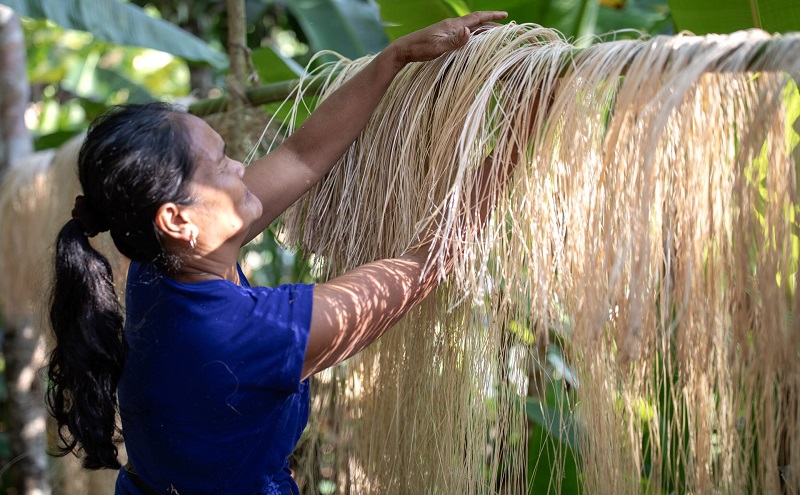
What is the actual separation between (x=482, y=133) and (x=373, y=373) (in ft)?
1.60

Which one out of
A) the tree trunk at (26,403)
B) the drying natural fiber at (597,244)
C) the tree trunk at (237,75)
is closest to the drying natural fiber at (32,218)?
the tree trunk at (26,403)

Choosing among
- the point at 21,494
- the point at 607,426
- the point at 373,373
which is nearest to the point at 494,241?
the point at 607,426

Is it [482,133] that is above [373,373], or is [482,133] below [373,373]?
above

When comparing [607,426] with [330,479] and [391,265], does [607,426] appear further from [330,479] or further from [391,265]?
[330,479]

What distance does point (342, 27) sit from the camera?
8.90 ft

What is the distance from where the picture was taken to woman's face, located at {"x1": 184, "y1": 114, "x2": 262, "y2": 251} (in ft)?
3.25

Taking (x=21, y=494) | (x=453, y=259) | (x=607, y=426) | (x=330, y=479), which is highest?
(x=453, y=259)

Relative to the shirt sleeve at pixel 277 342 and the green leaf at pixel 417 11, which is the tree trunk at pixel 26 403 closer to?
the green leaf at pixel 417 11

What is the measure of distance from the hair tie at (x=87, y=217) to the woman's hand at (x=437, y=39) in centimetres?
46

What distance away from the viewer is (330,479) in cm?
158

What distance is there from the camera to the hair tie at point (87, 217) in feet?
3.38

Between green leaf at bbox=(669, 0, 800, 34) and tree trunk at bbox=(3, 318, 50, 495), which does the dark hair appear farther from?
tree trunk at bbox=(3, 318, 50, 495)

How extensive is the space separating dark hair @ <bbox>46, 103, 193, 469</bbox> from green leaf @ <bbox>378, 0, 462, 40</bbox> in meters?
0.92

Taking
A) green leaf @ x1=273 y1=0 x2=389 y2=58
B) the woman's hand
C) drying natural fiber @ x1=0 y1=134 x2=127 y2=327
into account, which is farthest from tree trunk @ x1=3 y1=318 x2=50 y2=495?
the woman's hand
